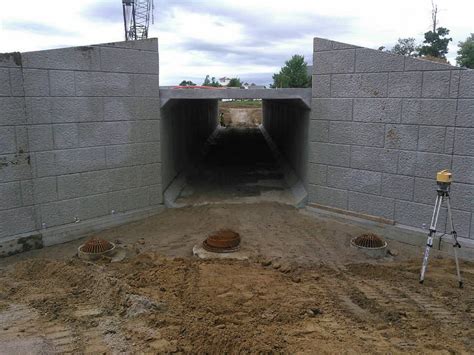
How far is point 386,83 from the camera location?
805cm

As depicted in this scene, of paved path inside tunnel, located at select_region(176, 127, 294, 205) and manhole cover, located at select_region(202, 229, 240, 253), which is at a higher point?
paved path inside tunnel, located at select_region(176, 127, 294, 205)

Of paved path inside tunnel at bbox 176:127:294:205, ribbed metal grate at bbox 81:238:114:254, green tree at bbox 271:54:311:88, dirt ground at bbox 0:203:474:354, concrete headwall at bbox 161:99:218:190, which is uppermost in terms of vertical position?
green tree at bbox 271:54:311:88

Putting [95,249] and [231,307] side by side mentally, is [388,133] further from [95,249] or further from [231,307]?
[95,249]

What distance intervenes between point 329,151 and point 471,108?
2.90 meters

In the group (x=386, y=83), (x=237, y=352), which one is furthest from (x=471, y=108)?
(x=237, y=352)

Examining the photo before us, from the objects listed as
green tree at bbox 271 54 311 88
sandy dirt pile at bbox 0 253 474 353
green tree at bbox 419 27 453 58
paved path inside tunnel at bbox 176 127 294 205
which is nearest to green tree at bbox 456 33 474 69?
green tree at bbox 419 27 453 58

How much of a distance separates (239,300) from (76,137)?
4.76 metres

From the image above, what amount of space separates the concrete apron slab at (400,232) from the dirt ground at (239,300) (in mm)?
175

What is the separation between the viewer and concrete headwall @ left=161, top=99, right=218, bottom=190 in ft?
34.4

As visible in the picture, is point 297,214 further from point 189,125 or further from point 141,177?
point 189,125

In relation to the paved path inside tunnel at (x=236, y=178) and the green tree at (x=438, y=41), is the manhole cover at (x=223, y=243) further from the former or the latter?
the green tree at (x=438, y=41)

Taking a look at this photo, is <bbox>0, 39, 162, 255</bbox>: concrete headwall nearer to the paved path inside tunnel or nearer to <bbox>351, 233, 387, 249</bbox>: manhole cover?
the paved path inside tunnel

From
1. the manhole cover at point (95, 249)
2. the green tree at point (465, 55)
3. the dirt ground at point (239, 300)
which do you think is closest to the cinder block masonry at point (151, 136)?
the dirt ground at point (239, 300)

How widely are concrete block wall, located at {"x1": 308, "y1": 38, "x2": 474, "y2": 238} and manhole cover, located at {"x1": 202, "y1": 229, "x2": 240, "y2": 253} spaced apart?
2749 mm
